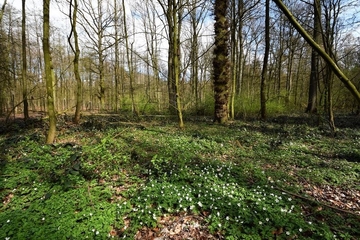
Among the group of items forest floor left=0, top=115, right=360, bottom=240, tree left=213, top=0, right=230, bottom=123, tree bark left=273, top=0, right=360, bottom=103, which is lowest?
forest floor left=0, top=115, right=360, bottom=240

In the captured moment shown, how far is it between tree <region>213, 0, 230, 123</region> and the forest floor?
376cm

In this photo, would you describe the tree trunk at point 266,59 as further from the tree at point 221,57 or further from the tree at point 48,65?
the tree at point 48,65

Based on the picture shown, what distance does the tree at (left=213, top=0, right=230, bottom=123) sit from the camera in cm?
895

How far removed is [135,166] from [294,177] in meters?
3.44

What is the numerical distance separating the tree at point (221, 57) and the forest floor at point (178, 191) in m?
3.76

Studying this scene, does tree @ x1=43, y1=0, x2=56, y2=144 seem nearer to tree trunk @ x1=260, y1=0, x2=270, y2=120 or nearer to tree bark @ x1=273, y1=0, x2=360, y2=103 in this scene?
tree bark @ x1=273, y1=0, x2=360, y2=103

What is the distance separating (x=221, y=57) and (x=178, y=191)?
24.5ft

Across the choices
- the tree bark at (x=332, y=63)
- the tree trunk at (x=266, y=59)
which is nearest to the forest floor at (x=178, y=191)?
the tree bark at (x=332, y=63)

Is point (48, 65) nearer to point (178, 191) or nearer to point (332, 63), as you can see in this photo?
point (178, 191)

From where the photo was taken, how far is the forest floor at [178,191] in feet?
8.53

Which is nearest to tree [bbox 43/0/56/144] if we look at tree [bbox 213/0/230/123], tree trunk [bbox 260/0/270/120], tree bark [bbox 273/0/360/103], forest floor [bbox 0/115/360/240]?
forest floor [bbox 0/115/360/240]

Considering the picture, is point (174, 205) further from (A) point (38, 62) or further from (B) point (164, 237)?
(A) point (38, 62)

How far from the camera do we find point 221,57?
9156 millimetres

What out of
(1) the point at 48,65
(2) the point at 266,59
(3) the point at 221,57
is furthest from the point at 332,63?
(2) the point at 266,59
